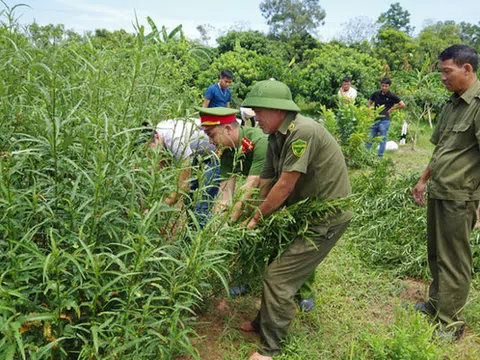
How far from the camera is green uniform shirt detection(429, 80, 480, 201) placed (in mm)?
3025

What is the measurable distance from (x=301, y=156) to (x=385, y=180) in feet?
10.8

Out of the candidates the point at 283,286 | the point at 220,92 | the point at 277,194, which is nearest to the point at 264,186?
the point at 277,194

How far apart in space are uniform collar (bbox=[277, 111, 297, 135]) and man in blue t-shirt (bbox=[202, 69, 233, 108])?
5.39 m

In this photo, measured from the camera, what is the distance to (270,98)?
273cm

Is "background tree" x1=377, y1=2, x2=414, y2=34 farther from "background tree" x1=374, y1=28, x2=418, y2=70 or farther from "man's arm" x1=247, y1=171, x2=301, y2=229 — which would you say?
"man's arm" x1=247, y1=171, x2=301, y2=229

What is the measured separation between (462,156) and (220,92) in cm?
561

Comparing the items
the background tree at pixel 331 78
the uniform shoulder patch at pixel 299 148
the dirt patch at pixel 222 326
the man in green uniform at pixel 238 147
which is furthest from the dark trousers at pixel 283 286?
the background tree at pixel 331 78

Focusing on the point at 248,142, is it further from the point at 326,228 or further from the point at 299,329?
the point at 299,329

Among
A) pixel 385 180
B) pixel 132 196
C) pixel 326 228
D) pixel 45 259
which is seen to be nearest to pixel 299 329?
pixel 326 228

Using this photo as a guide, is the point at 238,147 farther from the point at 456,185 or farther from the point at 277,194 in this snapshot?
the point at 456,185

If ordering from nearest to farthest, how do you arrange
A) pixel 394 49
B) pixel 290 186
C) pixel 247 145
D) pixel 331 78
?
pixel 290 186 → pixel 247 145 → pixel 331 78 → pixel 394 49

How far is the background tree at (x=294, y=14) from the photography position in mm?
42562

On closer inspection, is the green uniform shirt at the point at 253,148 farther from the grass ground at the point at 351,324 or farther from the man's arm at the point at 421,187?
the man's arm at the point at 421,187

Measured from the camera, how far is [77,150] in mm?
2064
